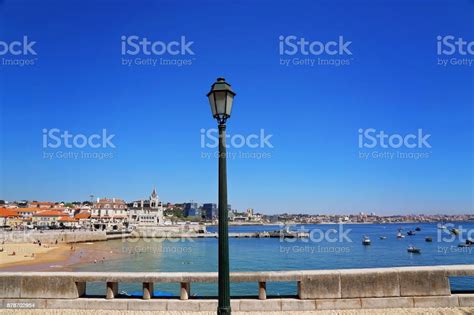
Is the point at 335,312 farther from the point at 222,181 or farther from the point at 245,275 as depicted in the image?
the point at 222,181

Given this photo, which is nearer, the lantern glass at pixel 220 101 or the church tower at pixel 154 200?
the lantern glass at pixel 220 101

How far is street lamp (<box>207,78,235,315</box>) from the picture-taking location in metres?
5.91

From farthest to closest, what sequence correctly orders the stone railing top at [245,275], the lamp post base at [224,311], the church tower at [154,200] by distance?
the church tower at [154,200], the stone railing top at [245,275], the lamp post base at [224,311]

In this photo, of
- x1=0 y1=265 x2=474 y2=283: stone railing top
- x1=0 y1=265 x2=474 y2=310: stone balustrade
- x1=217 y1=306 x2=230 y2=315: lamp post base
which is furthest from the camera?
x1=0 y1=265 x2=474 y2=283: stone railing top

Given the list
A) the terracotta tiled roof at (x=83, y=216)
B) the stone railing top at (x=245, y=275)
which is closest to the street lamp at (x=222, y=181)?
the stone railing top at (x=245, y=275)

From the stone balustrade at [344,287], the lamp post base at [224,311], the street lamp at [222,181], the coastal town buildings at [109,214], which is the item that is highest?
the street lamp at [222,181]

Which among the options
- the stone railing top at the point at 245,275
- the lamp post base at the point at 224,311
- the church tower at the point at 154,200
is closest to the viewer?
the lamp post base at the point at 224,311

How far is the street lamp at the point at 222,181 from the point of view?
19.4 feet

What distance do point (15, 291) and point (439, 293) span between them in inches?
398

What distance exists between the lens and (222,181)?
608cm

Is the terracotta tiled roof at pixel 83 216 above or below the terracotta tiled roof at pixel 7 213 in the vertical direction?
below

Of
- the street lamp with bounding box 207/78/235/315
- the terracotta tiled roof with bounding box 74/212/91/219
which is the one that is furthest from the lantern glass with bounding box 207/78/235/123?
the terracotta tiled roof with bounding box 74/212/91/219

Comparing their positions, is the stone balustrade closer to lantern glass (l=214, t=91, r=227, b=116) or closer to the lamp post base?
the lamp post base

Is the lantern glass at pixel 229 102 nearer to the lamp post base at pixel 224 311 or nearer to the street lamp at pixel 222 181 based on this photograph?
the street lamp at pixel 222 181
